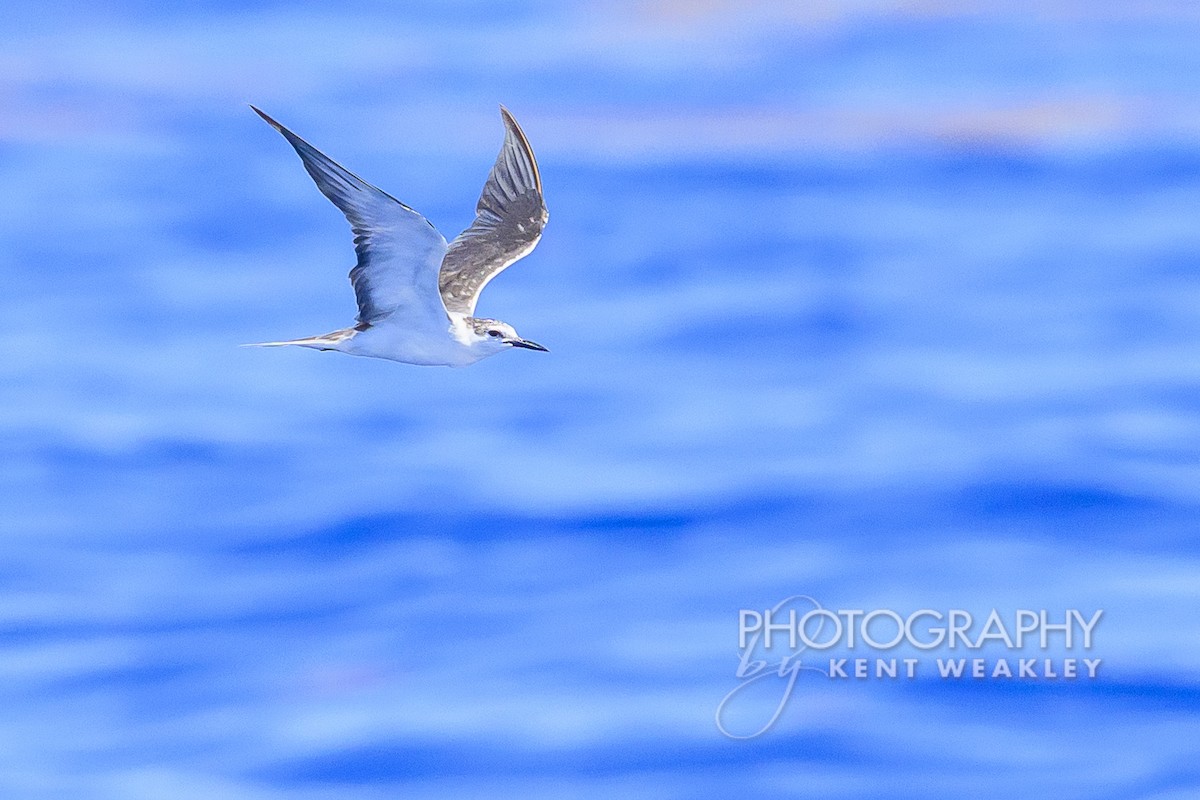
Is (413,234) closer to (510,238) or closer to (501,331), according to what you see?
(501,331)

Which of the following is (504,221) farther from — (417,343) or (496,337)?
(417,343)

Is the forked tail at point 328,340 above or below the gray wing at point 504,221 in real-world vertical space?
below

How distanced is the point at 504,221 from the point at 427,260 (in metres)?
3.29

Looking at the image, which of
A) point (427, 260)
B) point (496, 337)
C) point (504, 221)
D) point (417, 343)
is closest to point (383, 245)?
point (427, 260)

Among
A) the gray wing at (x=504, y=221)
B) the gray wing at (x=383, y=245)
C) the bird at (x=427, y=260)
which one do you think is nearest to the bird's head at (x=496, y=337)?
the bird at (x=427, y=260)

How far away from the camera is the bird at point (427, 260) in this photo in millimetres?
12078

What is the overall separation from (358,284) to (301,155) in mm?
1505

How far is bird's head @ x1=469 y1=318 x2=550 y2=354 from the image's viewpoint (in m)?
13.9

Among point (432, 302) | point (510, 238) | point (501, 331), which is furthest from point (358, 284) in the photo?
point (510, 238)

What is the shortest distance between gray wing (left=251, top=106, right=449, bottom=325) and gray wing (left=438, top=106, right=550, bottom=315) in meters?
2.12

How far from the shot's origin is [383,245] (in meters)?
12.5

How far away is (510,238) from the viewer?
616 inches

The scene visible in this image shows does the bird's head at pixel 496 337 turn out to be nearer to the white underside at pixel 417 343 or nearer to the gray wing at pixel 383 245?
the white underside at pixel 417 343

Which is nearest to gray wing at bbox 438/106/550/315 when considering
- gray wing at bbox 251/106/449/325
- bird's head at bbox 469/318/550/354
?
bird's head at bbox 469/318/550/354
